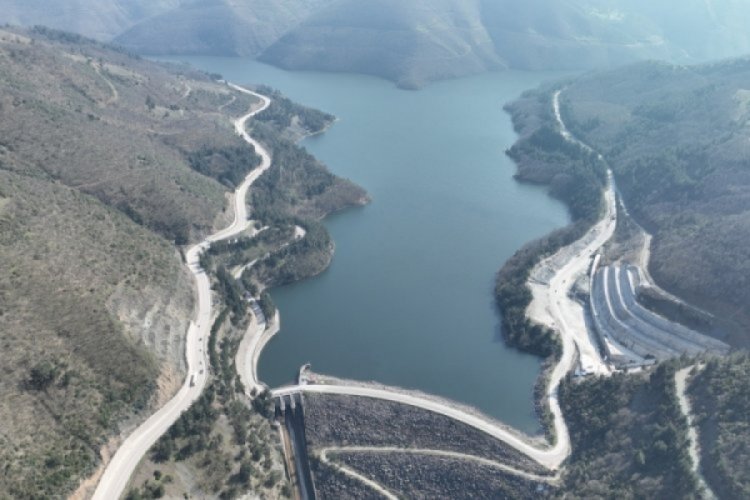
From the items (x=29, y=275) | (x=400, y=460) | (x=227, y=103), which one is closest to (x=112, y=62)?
(x=227, y=103)

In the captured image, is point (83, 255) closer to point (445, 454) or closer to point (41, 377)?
point (41, 377)

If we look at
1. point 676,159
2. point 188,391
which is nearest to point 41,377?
point 188,391

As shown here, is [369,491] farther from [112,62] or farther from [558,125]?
[112,62]

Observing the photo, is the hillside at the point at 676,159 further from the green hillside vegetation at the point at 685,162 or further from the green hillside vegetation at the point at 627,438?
the green hillside vegetation at the point at 627,438

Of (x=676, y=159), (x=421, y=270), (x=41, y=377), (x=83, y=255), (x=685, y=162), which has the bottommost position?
(x=41, y=377)

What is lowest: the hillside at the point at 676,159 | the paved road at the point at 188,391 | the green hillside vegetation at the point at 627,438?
the green hillside vegetation at the point at 627,438

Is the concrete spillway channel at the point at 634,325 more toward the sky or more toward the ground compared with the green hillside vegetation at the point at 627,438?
more toward the sky

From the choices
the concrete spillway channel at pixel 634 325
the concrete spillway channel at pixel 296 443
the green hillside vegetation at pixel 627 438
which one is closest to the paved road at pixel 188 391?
the concrete spillway channel at pixel 296 443

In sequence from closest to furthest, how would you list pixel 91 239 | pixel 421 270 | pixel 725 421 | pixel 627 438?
1. pixel 725 421
2. pixel 627 438
3. pixel 91 239
4. pixel 421 270
